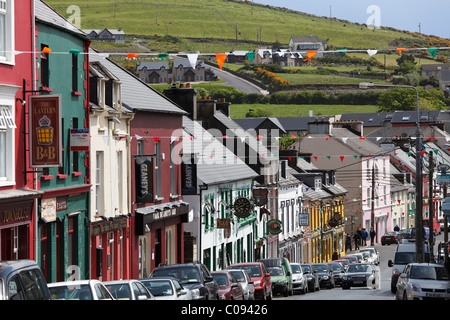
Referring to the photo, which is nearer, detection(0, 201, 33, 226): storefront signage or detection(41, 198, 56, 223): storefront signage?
detection(0, 201, 33, 226): storefront signage

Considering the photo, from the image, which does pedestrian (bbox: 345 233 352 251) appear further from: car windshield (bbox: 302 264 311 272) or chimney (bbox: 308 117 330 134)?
car windshield (bbox: 302 264 311 272)

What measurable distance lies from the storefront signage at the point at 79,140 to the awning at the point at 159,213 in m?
7.97

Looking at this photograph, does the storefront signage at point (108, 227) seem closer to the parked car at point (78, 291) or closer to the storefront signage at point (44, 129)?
the storefront signage at point (44, 129)

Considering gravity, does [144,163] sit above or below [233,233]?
above

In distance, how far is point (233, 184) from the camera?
5291cm

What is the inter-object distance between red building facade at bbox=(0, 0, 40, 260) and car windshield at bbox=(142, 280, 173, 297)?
4.73 m

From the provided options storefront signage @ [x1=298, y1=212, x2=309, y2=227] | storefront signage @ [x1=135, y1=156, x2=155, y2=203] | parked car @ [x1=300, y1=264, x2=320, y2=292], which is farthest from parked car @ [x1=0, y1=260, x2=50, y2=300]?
storefront signage @ [x1=298, y1=212, x2=309, y2=227]

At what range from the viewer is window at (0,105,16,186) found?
971 inches

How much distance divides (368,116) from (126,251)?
4884 inches

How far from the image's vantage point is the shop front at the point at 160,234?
3759 cm

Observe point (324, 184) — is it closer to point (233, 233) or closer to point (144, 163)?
point (233, 233)

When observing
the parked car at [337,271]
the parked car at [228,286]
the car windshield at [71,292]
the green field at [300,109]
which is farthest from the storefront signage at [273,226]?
the green field at [300,109]

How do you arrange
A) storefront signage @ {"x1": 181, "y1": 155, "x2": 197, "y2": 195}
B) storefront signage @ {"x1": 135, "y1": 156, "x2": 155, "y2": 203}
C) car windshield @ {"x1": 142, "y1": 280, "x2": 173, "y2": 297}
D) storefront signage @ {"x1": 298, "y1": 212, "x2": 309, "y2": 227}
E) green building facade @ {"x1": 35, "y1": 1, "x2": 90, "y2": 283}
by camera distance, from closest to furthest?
car windshield @ {"x1": 142, "y1": 280, "x2": 173, "y2": 297} < green building facade @ {"x1": 35, "y1": 1, "x2": 90, "y2": 283} < storefront signage @ {"x1": 135, "y1": 156, "x2": 155, "y2": 203} < storefront signage @ {"x1": 181, "y1": 155, "x2": 197, "y2": 195} < storefront signage @ {"x1": 298, "y1": 212, "x2": 309, "y2": 227}
